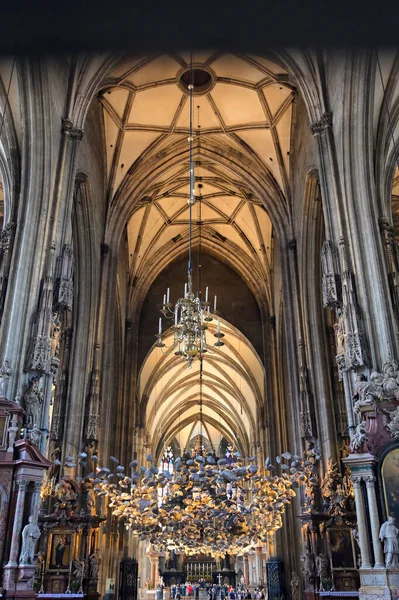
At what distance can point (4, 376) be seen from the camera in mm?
9852

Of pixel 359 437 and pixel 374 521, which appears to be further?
pixel 359 437

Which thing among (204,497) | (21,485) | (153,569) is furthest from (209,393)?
(21,485)

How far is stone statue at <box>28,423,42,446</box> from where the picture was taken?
9.78 metres

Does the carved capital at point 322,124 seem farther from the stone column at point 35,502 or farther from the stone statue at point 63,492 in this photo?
the stone statue at point 63,492

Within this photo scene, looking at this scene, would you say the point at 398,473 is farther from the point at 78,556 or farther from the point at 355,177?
the point at 78,556

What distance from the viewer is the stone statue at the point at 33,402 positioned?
9.96 metres

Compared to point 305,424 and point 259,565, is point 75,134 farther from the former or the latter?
point 259,565

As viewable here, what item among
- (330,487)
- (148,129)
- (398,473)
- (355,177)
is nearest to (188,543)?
(330,487)

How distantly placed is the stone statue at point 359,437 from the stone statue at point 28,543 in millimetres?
5465

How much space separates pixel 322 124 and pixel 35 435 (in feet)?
31.0

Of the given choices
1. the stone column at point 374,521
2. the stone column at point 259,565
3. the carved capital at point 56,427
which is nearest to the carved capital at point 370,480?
the stone column at point 374,521

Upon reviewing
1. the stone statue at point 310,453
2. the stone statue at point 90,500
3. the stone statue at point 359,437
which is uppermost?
the stone statue at point 310,453

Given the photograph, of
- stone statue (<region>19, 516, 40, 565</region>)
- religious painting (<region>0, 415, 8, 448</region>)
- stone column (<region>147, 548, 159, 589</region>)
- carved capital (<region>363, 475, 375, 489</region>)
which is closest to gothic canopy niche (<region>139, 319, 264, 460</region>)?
stone column (<region>147, 548, 159, 589</region>)

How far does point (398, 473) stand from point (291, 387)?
7624 millimetres
